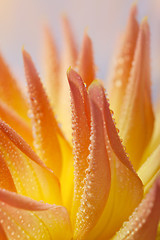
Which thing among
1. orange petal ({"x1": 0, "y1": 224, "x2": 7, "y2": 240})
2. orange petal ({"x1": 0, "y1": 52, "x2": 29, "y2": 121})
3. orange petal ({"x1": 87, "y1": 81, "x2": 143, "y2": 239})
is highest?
orange petal ({"x1": 87, "y1": 81, "x2": 143, "y2": 239})

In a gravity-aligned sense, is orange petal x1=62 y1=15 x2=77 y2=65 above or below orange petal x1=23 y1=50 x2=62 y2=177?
above

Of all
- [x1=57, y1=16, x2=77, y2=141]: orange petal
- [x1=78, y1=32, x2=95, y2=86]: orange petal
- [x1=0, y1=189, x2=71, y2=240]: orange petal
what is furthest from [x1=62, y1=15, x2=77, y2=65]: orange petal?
[x1=0, y1=189, x2=71, y2=240]: orange petal

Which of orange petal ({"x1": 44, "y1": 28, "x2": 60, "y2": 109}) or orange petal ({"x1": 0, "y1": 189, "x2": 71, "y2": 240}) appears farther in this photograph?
orange petal ({"x1": 44, "y1": 28, "x2": 60, "y2": 109})

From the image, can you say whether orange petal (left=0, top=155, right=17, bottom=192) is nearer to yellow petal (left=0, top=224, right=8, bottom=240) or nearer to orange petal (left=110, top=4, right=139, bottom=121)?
yellow petal (left=0, top=224, right=8, bottom=240)

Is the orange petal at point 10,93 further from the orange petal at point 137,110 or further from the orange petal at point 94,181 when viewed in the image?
the orange petal at point 94,181

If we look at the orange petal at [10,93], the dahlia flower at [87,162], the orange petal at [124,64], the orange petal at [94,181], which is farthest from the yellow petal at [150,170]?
the orange petal at [10,93]

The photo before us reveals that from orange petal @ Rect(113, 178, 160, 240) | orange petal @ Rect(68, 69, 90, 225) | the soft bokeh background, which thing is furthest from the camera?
the soft bokeh background

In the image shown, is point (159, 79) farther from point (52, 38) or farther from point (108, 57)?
point (52, 38)
